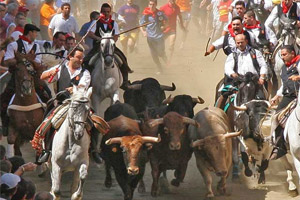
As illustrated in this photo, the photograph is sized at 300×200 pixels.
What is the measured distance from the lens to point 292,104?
23156mm

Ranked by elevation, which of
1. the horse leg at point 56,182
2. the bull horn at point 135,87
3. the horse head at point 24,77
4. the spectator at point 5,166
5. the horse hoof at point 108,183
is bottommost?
the horse hoof at point 108,183

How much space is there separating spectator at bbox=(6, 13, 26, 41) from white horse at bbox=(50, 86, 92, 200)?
5.75 metres

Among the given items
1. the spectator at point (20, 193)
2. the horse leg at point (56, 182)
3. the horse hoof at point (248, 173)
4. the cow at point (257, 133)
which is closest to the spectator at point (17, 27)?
the cow at point (257, 133)

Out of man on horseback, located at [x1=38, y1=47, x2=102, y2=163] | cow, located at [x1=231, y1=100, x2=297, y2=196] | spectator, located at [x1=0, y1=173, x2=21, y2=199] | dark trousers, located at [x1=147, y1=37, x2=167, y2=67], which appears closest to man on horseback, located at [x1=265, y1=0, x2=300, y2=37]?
cow, located at [x1=231, y1=100, x2=297, y2=196]

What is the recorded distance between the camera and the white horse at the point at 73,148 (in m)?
21.6

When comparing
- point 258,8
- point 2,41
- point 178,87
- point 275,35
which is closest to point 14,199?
point 2,41

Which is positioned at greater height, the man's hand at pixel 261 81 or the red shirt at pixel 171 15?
the man's hand at pixel 261 81

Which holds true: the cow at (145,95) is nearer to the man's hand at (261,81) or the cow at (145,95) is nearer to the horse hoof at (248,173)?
the man's hand at (261,81)

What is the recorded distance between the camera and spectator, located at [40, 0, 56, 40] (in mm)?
33531

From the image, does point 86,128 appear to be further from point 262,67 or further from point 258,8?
point 258,8

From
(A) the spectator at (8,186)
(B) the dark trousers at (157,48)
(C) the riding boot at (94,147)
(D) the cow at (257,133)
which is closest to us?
(A) the spectator at (8,186)

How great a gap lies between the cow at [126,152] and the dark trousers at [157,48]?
1247 cm

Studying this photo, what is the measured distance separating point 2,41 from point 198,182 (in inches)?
193

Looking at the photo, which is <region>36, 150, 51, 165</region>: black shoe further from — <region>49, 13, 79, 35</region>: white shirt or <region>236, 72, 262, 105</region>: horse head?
<region>49, 13, 79, 35</region>: white shirt
